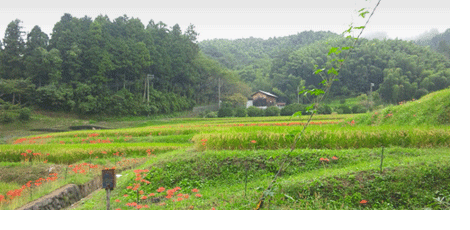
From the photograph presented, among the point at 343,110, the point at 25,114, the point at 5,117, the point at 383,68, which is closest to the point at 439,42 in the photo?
the point at 383,68

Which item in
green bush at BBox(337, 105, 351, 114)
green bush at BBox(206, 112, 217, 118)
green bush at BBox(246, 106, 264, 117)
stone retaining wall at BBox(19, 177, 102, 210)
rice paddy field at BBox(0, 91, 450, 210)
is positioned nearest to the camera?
rice paddy field at BBox(0, 91, 450, 210)

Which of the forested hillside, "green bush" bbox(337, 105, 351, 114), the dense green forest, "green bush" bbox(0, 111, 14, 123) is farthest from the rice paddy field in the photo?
"green bush" bbox(337, 105, 351, 114)

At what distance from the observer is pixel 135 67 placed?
8805 millimetres

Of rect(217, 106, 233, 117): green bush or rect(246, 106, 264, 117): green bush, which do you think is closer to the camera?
rect(246, 106, 264, 117): green bush

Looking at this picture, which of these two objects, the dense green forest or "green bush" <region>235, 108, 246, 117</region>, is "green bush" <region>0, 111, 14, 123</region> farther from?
"green bush" <region>235, 108, 246, 117</region>

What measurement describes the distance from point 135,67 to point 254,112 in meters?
6.76

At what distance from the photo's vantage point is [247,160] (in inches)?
162

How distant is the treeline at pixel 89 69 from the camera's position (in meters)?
5.76

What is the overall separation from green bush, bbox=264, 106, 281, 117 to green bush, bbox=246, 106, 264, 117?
1.95 feet

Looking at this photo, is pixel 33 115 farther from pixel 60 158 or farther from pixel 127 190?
pixel 127 190

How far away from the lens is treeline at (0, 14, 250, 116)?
18.9ft

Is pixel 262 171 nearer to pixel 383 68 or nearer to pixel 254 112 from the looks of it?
pixel 383 68

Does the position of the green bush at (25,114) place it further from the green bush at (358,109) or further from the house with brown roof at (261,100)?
the green bush at (358,109)
